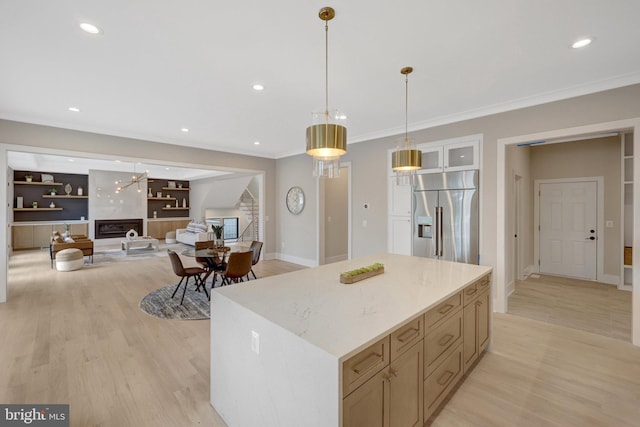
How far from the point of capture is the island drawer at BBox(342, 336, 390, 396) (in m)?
1.16

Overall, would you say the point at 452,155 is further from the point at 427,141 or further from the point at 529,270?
the point at 529,270

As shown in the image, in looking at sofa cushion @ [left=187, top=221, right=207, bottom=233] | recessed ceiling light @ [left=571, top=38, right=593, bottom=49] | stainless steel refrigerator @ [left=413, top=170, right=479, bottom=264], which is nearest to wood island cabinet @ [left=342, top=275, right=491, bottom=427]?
stainless steel refrigerator @ [left=413, top=170, right=479, bottom=264]

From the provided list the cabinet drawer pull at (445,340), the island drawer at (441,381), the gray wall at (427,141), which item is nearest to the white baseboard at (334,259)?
the gray wall at (427,141)

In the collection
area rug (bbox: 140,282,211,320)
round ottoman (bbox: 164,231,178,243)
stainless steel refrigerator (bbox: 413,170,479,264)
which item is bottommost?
area rug (bbox: 140,282,211,320)

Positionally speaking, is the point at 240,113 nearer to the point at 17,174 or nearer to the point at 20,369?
the point at 20,369

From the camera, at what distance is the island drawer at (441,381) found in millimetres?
1747

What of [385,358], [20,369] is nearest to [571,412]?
[385,358]

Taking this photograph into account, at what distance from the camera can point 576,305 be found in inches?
157

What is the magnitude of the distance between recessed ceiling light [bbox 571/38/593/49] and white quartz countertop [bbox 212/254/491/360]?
6.65 feet

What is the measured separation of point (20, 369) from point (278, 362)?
271cm

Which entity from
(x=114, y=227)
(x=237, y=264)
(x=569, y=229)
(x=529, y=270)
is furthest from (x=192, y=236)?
(x=569, y=229)

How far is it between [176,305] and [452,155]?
15.2 ft

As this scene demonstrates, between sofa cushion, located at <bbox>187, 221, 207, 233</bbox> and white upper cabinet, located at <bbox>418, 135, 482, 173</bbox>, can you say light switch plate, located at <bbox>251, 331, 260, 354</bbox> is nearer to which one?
Answer: white upper cabinet, located at <bbox>418, 135, 482, 173</bbox>

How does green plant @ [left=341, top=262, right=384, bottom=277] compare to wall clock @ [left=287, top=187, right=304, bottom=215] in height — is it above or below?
below
